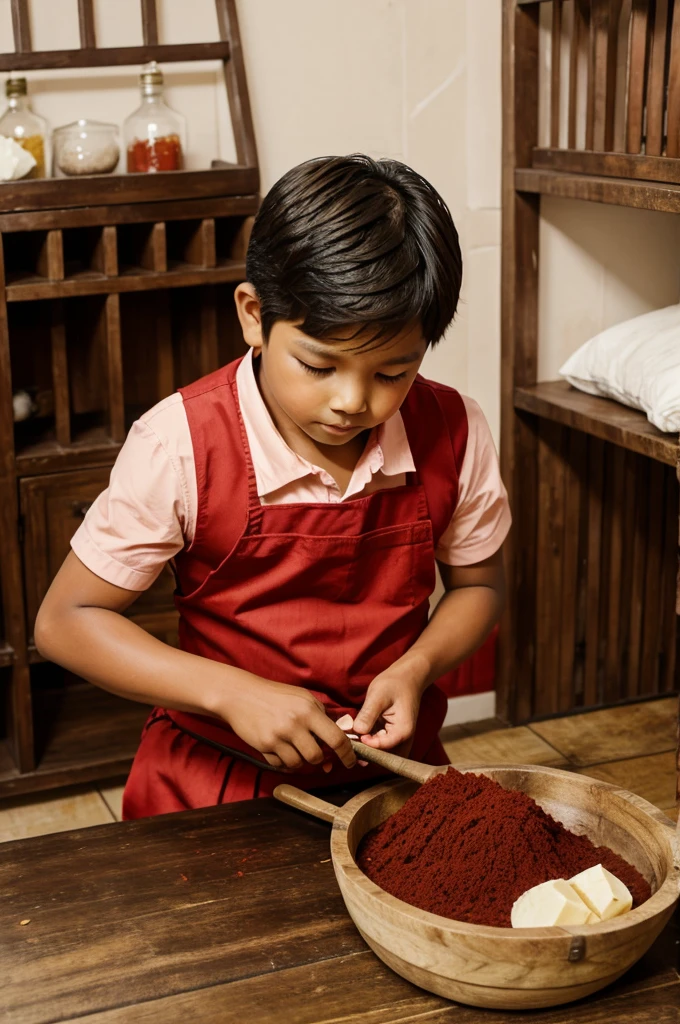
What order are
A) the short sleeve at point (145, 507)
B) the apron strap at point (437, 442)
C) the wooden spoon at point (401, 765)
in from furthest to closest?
the apron strap at point (437, 442), the short sleeve at point (145, 507), the wooden spoon at point (401, 765)

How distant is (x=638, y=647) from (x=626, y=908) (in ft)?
6.43

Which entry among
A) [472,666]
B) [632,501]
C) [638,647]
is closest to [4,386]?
[472,666]

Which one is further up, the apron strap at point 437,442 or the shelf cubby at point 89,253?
the shelf cubby at point 89,253

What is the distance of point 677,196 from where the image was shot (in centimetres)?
181

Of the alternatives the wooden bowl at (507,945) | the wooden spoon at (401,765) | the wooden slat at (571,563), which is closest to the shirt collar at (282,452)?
the wooden spoon at (401,765)

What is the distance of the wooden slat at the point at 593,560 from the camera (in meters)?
2.58

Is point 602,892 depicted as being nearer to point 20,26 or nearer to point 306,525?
point 306,525

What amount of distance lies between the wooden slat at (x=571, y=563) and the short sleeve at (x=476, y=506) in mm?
1139

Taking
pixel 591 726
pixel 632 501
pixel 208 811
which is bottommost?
pixel 591 726

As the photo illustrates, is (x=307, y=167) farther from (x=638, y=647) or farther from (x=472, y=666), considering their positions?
(x=638, y=647)

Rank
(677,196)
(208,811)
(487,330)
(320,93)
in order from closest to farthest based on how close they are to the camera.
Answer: (208,811) < (677,196) < (320,93) < (487,330)

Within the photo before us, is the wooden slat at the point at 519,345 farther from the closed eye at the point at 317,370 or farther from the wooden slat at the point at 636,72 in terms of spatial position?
the closed eye at the point at 317,370

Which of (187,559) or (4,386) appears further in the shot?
(4,386)

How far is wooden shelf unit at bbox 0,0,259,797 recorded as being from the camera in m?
2.09
